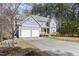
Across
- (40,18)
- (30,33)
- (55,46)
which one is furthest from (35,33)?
(55,46)

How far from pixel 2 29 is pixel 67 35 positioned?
0.83 metres

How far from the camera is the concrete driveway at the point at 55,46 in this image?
2.56 m

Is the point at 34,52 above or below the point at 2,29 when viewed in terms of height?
below

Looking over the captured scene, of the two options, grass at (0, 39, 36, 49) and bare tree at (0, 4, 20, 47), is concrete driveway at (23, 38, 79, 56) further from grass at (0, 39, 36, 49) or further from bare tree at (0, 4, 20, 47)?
bare tree at (0, 4, 20, 47)

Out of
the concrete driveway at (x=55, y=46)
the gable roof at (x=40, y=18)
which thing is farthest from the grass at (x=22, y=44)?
the gable roof at (x=40, y=18)

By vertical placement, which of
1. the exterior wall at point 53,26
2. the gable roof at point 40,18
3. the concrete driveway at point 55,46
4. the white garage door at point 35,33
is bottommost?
the concrete driveway at point 55,46

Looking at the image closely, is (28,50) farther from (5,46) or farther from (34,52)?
(5,46)

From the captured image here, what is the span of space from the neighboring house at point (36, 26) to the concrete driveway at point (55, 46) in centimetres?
9

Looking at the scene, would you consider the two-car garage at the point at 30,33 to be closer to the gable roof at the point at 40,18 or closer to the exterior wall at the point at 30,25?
the exterior wall at the point at 30,25

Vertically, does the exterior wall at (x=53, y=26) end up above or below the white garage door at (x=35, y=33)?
above

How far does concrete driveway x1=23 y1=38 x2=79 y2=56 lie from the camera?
101 inches

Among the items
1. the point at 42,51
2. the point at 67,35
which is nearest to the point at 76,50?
the point at 67,35

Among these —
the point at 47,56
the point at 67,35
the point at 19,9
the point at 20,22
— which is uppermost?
the point at 19,9

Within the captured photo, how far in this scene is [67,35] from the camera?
255 centimetres
